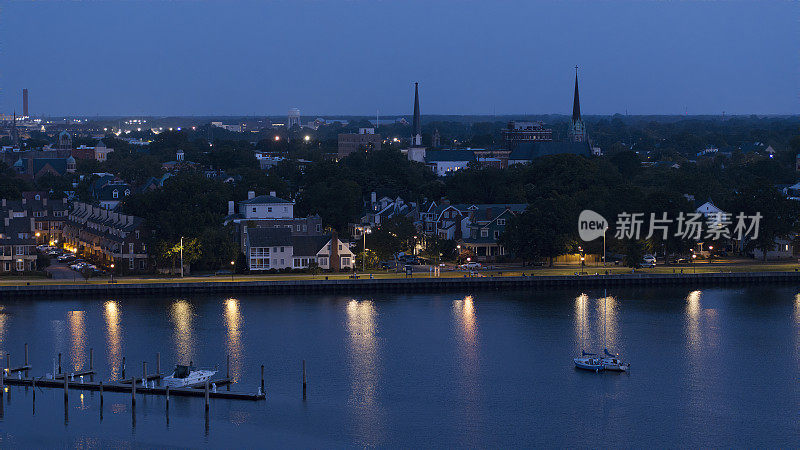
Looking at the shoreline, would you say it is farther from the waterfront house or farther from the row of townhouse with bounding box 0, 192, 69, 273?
the row of townhouse with bounding box 0, 192, 69, 273

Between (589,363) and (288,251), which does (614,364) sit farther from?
(288,251)

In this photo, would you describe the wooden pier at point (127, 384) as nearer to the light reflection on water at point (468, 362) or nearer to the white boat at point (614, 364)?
the light reflection on water at point (468, 362)

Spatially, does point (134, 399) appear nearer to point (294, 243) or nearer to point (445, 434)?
point (445, 434)

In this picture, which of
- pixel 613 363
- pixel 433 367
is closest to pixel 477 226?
pixel 433 367

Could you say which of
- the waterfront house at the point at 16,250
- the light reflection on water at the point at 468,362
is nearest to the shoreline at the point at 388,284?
the light reflection on water at the point at 468,362

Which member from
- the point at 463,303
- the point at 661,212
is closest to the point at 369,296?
the point at 463,303

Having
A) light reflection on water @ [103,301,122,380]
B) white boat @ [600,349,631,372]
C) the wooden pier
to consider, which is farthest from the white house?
white boat @ [600,349,631,372]

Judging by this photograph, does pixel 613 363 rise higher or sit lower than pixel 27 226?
lower
